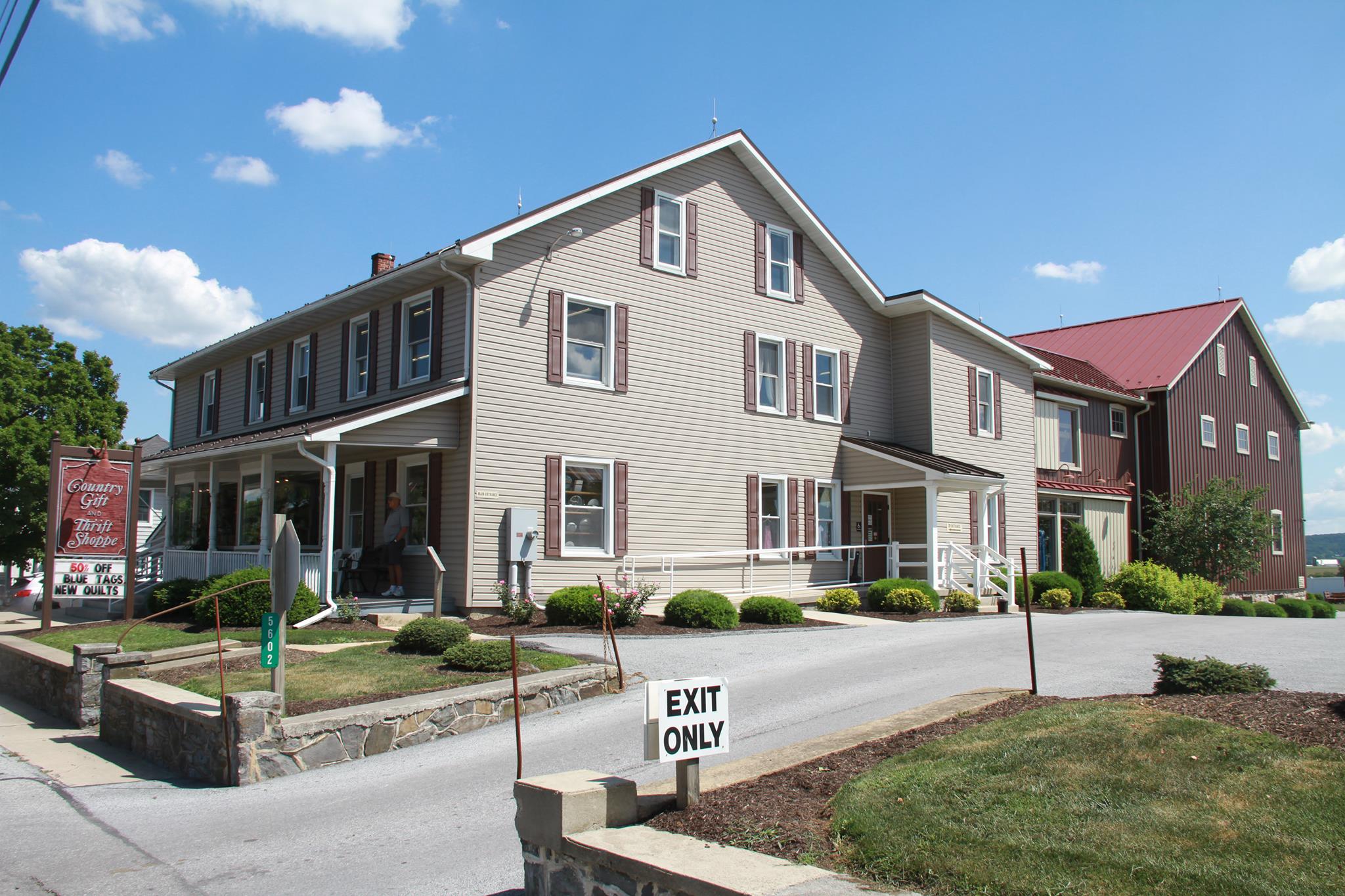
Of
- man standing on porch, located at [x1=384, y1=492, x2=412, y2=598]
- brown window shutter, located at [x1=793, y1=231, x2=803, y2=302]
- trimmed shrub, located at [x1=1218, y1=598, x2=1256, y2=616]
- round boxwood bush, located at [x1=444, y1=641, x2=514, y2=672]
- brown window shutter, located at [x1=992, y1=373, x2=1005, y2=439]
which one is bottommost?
trimmed shrub, located at [x1=1218, y1=598, x2=1256, y2=616]

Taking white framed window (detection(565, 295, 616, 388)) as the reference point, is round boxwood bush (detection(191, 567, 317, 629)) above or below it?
below

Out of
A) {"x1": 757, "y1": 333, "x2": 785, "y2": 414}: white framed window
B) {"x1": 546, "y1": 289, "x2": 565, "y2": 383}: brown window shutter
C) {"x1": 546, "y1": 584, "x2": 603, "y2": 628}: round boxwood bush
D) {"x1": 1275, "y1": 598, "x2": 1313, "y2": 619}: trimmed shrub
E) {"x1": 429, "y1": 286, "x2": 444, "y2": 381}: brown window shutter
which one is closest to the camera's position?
{"x1": 546, "y1": 584, "x2": 603, "y2": 628}: round boxwood bush

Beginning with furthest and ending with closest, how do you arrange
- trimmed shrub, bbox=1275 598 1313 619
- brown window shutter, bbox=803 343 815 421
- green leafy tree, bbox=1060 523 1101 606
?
trimmed shrub, bbox=1275 598 1313 619 → green leafy tree, bbox=1060 523 1101 606 → brown window shutter, bbox=803 343 815 421

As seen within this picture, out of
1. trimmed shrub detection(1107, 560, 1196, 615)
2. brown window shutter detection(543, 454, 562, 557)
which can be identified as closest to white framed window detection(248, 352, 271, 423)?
brown window shutter detection(543, 454, 562, 557)

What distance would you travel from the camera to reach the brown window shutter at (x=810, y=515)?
23.0 meters

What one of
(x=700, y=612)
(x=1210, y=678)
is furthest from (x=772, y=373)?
(x=1210, y=678)

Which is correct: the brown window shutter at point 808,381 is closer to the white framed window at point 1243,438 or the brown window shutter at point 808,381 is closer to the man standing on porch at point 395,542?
the man standing on porch at point 395,542

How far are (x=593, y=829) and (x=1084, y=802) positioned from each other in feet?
7.87

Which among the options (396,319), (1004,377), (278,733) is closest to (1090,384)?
(1004,377)

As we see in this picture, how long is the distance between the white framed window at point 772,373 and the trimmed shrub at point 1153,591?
941 cm

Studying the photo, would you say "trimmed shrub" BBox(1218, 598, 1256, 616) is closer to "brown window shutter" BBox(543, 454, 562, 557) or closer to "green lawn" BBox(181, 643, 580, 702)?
"brown window shutter" BBox(543, 454, 562, 557)

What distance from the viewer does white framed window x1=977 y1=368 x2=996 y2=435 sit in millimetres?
26625

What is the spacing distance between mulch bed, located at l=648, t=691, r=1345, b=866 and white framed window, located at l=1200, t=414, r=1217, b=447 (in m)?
29.0

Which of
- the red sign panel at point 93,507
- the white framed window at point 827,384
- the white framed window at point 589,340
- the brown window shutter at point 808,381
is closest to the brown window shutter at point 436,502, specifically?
the white framed window at point 589,340
